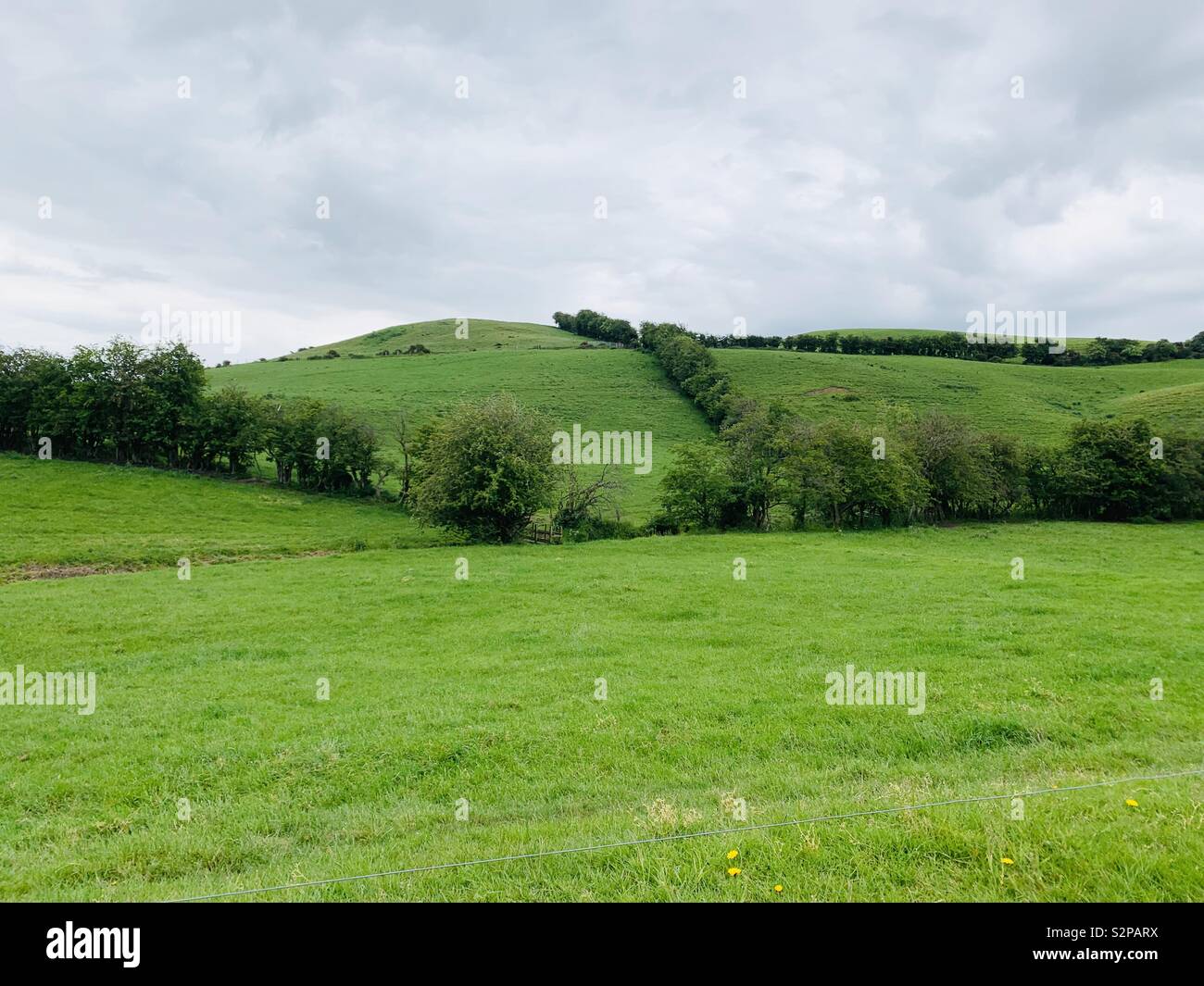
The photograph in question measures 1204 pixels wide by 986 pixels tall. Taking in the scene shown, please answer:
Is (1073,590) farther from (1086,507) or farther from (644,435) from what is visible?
(644,435)

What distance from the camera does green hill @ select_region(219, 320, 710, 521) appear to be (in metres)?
77.4

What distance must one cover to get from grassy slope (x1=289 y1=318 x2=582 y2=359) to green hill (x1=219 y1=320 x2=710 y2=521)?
9.19 metres

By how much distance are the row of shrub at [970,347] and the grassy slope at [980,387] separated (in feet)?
28.7

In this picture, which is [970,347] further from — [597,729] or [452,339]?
[597,729]

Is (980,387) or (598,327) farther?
(598,327)

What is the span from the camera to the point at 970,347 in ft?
385

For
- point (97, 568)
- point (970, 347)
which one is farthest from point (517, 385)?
point (970, 347)

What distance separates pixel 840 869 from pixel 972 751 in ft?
18.8

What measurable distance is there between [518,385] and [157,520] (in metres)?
55.7

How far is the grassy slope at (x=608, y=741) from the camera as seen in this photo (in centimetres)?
493

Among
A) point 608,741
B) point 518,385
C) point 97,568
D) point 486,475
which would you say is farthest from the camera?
point 518,385

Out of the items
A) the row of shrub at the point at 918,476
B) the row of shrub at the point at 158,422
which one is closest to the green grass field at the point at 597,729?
the row of shrub at the point at 918,476

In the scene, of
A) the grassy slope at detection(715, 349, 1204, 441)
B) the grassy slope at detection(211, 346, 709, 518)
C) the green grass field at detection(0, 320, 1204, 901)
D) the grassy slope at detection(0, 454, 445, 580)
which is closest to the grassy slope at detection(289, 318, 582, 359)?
the grassy slope at detection(211, 346, 709, 518)

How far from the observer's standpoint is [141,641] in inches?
687
